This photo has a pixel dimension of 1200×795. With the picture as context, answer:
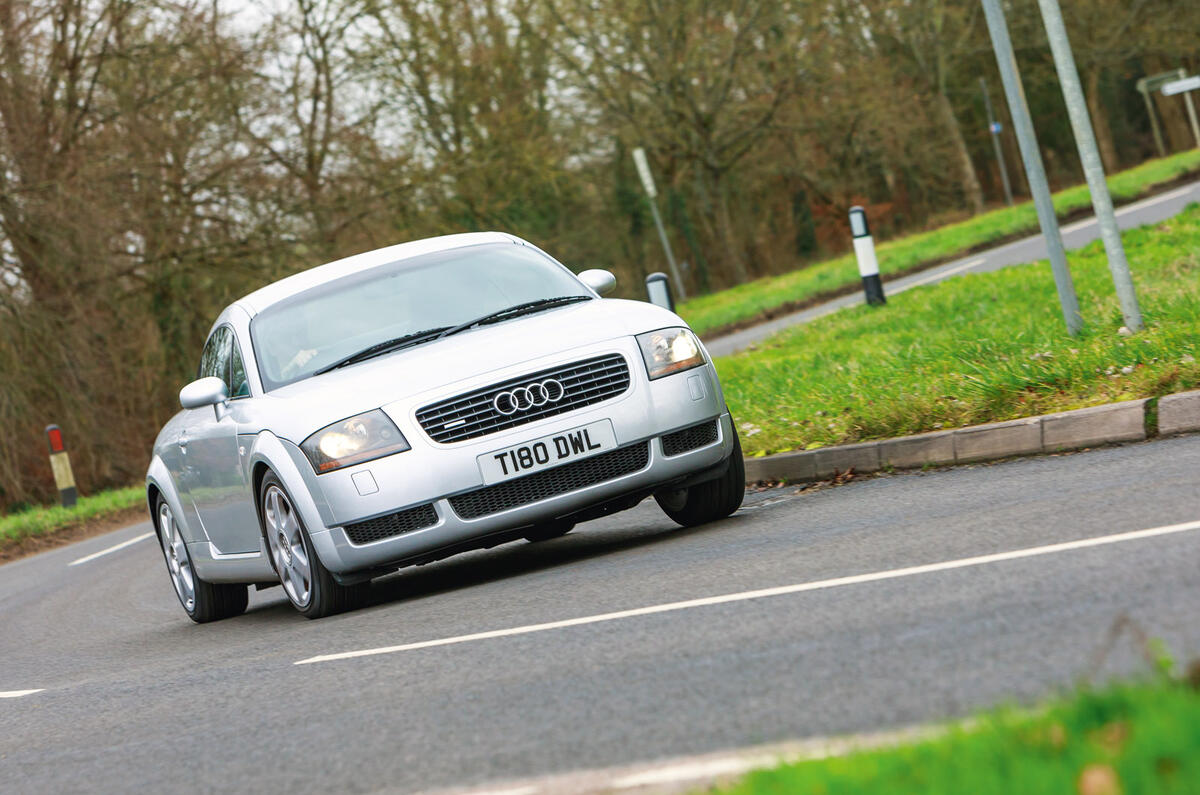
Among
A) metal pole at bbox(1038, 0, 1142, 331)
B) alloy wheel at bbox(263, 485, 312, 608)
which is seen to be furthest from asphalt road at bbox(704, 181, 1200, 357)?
alloy wheel at bbox(263, 485, 312, 608)

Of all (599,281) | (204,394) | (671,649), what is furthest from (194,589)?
(671,649)

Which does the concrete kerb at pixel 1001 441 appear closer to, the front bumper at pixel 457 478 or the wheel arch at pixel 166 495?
the front bumper at pixel 457 478

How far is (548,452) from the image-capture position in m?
7.46

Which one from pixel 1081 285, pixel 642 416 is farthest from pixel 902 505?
pixel 1081 285

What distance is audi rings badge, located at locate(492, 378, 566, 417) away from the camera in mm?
7438

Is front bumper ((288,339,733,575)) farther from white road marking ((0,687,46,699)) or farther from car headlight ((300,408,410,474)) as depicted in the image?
white road marking ((0,687,46,699))

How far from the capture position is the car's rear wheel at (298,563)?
7707mm

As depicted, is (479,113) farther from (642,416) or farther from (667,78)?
(642,416)

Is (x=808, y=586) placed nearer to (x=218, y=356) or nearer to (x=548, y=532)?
(x=548, y=532)

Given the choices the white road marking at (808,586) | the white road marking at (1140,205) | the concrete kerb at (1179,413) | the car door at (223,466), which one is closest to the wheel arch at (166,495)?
the car door at (223,466)

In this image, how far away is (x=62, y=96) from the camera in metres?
26.1

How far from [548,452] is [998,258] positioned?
59.0 ft

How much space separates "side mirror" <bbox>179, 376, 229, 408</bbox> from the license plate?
6.35 ft

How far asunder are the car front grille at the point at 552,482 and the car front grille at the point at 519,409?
0.26 m
